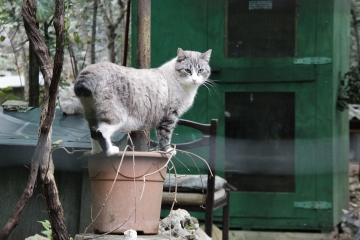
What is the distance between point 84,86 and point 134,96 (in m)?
0.34

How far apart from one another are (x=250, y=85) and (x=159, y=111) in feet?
6.16

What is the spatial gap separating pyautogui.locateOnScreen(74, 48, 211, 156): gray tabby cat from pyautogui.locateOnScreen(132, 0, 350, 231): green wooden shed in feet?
4.69

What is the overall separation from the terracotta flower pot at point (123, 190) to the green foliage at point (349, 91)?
2.56 metres

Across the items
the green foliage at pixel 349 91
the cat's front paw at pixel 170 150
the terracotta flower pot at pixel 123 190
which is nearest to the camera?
the terracotta flower pot at pixel 123 190

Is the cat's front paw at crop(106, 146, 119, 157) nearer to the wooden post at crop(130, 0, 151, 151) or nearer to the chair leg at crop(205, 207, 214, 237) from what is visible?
the wooden post at crop(130, 0, 151, 151)

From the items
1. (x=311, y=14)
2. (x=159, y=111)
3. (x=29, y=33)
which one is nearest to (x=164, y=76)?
(x=159, y=111)

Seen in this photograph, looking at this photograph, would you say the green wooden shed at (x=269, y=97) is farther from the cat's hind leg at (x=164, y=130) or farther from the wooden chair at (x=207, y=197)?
the cat's hind leg at (x=164, y=130)

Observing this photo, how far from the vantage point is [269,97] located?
442 centimetres

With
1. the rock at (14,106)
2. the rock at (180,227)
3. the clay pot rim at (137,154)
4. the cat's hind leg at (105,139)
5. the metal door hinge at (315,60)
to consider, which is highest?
the metal door hinge at (315,60)

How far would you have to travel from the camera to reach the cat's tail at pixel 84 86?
2.20 metres

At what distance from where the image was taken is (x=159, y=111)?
8.72 feet

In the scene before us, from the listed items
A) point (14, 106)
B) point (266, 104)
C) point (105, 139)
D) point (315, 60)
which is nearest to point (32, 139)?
point (14, 106)

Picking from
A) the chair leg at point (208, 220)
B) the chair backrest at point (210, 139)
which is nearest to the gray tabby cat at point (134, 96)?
the chair backrest at point (210, 139)

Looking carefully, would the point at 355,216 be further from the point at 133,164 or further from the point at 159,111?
the point at 133,164
